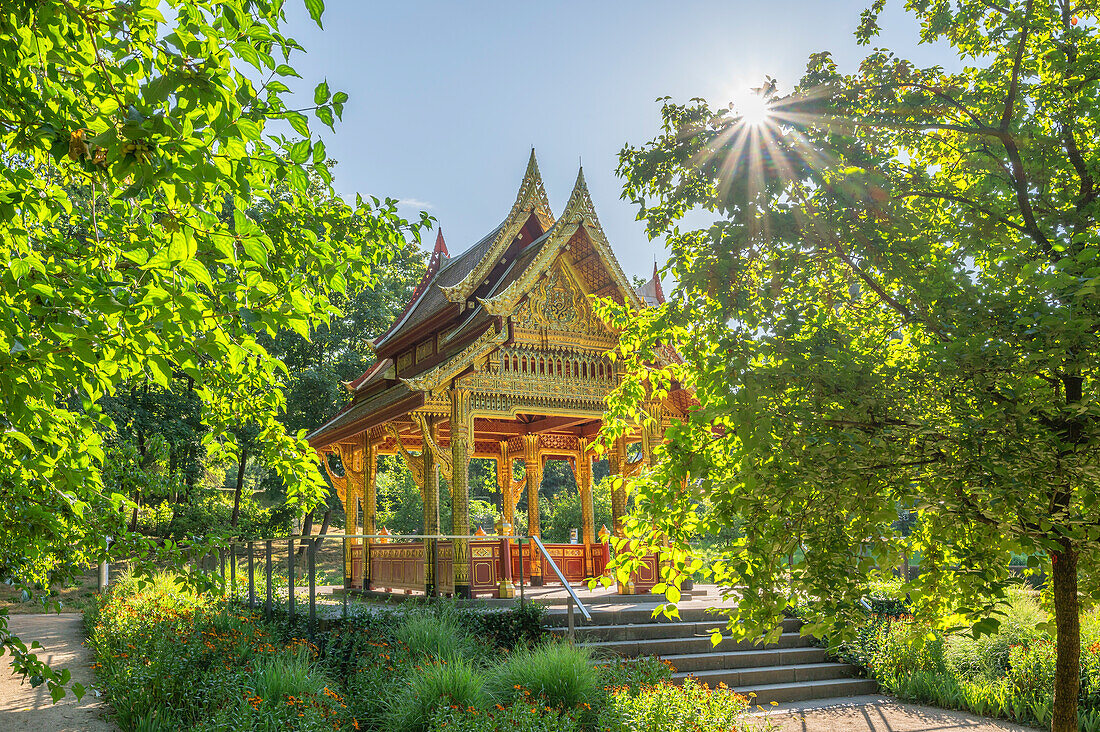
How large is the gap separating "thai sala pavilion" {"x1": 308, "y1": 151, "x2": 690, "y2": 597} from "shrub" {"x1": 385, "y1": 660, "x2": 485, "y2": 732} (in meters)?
4.61

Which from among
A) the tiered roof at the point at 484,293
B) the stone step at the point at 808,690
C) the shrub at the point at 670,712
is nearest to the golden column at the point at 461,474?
the tiered roof at the point at 484,293

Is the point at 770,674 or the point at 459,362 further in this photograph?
the point at 459,362

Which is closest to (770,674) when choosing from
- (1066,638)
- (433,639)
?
(433,639)

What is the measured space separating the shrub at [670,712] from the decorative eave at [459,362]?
22.7 ft

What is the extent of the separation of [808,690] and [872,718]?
111cm

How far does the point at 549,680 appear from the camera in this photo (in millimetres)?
7801

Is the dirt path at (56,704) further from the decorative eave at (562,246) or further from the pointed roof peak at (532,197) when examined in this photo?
the pointed roof peak at (532,197)

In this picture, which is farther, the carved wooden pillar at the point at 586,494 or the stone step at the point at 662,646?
the carved wooden pillar at the point at 586,494

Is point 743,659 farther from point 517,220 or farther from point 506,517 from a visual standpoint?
point 517,220

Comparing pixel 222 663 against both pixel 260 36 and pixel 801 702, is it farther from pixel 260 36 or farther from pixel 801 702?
pixel 260 36

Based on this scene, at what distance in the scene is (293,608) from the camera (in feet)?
38.2

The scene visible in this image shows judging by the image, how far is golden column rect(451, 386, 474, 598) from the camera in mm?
13234

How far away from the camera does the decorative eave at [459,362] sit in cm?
1327

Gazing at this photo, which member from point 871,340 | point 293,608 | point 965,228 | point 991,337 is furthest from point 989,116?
point 293,608
